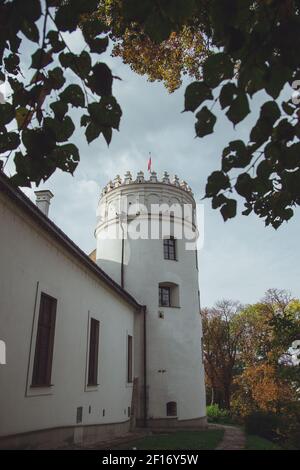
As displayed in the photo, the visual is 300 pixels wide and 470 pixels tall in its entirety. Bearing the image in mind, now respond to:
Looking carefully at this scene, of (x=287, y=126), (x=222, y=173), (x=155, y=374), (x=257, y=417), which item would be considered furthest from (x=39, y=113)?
(x=257, y=417)

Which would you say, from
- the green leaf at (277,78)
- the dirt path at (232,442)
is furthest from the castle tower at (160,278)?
the green leaf at (277,78)

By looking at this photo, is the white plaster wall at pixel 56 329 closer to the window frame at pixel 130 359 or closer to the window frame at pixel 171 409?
the window frame at pixel 130 359

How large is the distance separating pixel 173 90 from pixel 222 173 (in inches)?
220

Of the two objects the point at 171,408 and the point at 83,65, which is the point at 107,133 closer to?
the point at 83,65

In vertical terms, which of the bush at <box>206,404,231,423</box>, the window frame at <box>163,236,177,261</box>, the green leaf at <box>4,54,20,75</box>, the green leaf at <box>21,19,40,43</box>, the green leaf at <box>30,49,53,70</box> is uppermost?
the window frame at <box>163,236,177,261</box>

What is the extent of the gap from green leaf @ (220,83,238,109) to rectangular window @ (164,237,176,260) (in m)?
19.0

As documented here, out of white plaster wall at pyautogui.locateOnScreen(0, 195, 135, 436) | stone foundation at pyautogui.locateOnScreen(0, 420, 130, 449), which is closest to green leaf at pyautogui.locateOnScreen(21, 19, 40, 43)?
white plaster wall at pyautogui.locateOnScreen(0, 195, 135, 436)

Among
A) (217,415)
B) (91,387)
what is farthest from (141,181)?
(217,415)

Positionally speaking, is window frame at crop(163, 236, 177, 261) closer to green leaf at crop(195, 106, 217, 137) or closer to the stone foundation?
the stone foundation

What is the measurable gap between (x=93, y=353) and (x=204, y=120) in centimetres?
1180

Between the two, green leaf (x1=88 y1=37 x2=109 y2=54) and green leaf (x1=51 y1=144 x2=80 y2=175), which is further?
green leaf (x1=51 y1=144 x2=80 y2=175)

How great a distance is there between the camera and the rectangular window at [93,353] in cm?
1272

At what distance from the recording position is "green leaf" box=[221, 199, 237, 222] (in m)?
2.97

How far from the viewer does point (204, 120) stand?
2.41 meters
